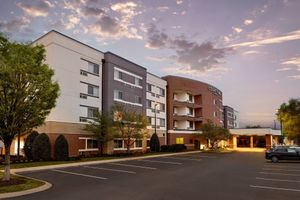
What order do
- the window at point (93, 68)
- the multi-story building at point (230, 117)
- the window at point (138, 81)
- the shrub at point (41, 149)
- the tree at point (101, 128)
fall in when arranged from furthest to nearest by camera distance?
the multi-story building at point (230, 117) → the window at point (138, 81) → the window at point (93, 68) → the tree at point (101, 128) → the shrub at point (41, 149)

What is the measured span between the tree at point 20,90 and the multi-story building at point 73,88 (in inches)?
660

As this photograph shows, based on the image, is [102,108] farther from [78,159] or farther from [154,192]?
[154,192]

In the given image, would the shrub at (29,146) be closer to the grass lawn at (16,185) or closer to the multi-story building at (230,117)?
the grass lawn at (16,185)

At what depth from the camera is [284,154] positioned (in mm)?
32281

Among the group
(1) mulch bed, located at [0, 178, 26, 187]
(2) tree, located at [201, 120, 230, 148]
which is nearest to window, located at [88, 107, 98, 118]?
(1) mulch bed, located at [0, 178, 26, 187]

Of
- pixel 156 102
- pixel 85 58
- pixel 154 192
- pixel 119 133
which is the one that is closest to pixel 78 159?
pixel 119 133

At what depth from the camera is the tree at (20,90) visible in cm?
1669

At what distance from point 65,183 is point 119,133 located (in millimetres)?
23526

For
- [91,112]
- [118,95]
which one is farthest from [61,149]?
[118,95]

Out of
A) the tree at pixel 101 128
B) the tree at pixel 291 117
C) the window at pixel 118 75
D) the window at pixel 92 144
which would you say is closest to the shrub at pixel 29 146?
the tree at pixel 101 128

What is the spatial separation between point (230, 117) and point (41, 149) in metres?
92.8

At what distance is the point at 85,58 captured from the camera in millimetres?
39844

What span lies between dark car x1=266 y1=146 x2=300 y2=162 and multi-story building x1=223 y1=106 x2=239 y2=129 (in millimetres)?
75335

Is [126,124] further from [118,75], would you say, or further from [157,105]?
[157,105]
